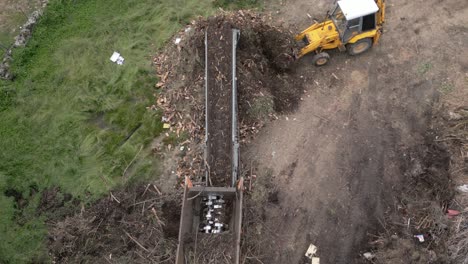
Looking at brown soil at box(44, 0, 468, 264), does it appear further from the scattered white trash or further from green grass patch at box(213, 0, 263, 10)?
the scattered white trash

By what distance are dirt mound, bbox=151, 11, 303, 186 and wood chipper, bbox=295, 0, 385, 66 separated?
751 millimetres

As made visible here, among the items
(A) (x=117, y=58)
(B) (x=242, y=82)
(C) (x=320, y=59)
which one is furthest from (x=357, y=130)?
(A) (x=117, y=58)

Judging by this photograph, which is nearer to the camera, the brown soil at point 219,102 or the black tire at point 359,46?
the brown soil at point 219,102

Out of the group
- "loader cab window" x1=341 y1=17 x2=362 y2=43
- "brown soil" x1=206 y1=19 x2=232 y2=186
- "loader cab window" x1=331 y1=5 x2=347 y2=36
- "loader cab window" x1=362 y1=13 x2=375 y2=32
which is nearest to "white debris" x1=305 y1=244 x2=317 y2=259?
"brown soil" x1=206 y1=19 x2=232 y2=186

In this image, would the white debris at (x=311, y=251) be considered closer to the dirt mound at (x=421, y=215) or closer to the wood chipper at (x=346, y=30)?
the dirt mound at (x=421, y=215)

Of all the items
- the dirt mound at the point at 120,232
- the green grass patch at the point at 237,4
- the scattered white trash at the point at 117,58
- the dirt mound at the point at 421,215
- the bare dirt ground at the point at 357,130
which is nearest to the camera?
the dirt mound at the point at 421,215

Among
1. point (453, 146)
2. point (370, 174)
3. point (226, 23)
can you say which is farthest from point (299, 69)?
point (453, 146)

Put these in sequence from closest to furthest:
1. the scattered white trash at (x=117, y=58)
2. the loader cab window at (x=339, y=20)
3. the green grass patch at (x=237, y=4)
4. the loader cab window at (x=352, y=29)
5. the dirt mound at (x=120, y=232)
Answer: the dirt mound at (x=120, y=232), the loader cab window at (x=352, y=29), the loader cab window at (x=339, y=20), the scattered white trash at (x=117, y=58), the green grass patch at (x=237, y=4)

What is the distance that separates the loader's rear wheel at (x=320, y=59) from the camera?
11.9 metres

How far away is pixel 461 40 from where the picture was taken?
1258 cm

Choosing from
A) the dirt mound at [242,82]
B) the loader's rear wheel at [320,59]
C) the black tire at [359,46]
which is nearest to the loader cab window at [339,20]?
the black tire at [359,46]

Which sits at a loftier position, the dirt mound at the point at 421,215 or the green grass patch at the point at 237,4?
the green grass patch at the point at 237,4

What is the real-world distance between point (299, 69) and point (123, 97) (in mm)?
5786

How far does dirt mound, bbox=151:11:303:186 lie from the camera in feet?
36.2
